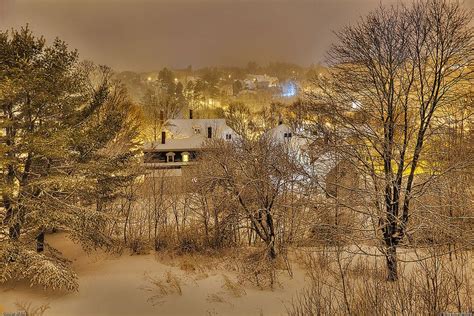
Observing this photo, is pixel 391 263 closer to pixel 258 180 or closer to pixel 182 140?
pixel 258 180

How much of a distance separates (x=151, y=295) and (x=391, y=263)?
519 cm

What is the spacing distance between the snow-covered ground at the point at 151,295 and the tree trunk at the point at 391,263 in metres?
2.05

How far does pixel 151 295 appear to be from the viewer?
7.27 meters

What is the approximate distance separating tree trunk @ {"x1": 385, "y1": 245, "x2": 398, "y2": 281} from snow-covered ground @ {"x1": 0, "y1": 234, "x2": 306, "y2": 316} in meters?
2.05

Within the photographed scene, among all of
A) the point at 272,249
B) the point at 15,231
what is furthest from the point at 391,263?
the point at 15,231

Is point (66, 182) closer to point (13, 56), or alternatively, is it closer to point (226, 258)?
point (13, 56)

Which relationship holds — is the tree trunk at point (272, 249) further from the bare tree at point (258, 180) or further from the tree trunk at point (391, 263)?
the tree trunk at point (391, 263)

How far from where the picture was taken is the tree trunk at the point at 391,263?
20.7 ft

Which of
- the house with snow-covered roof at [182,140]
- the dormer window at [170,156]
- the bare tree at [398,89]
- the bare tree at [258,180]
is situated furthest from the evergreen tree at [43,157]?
the dormer window at [170,156]

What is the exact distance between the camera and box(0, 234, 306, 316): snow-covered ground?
6.62 m

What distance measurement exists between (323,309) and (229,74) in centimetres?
4371

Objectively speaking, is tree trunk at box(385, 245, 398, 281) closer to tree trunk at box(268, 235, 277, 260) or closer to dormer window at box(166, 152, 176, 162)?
tree trunk at box(268, 235, 277, 260)

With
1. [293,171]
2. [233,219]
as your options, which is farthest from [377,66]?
[233,219]

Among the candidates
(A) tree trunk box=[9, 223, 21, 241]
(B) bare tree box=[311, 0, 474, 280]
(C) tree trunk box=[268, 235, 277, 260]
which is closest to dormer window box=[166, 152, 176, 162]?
(C) tree trunk box=[268, 235, 277, 260]
